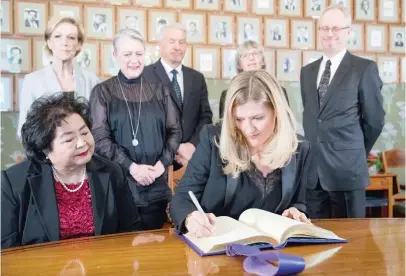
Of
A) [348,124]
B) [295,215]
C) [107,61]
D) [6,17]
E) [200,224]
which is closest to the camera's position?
[200,224]

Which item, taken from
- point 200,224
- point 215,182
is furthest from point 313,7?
point 200,224

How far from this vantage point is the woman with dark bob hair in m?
1.83

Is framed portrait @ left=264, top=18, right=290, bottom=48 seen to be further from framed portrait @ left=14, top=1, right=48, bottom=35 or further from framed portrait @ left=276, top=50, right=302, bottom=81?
framed portrait @ left=14, top=1, right=48, bottom=35

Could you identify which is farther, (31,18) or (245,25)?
(245,25)

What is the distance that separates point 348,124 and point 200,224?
74.5 inches

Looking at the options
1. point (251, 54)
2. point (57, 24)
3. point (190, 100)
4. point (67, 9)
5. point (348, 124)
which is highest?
point (67, 9)

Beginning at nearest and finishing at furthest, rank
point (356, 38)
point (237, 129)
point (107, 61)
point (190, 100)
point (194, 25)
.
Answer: point (237, 129), point (190, 100), point (107, 61), point (194, 25), point (356, 38)

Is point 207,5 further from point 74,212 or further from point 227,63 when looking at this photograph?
point 74,212

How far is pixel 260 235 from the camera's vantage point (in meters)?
1.44

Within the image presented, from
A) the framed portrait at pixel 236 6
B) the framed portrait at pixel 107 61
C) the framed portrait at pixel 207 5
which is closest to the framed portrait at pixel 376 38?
the framed portrait at pixel 236 6

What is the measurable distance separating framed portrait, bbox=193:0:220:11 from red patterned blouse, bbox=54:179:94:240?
105 inches

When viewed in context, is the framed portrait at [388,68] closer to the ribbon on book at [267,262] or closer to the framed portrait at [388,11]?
the framed portrait at [388,11]

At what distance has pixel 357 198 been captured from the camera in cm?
318

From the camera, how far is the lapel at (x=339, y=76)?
317 cm
